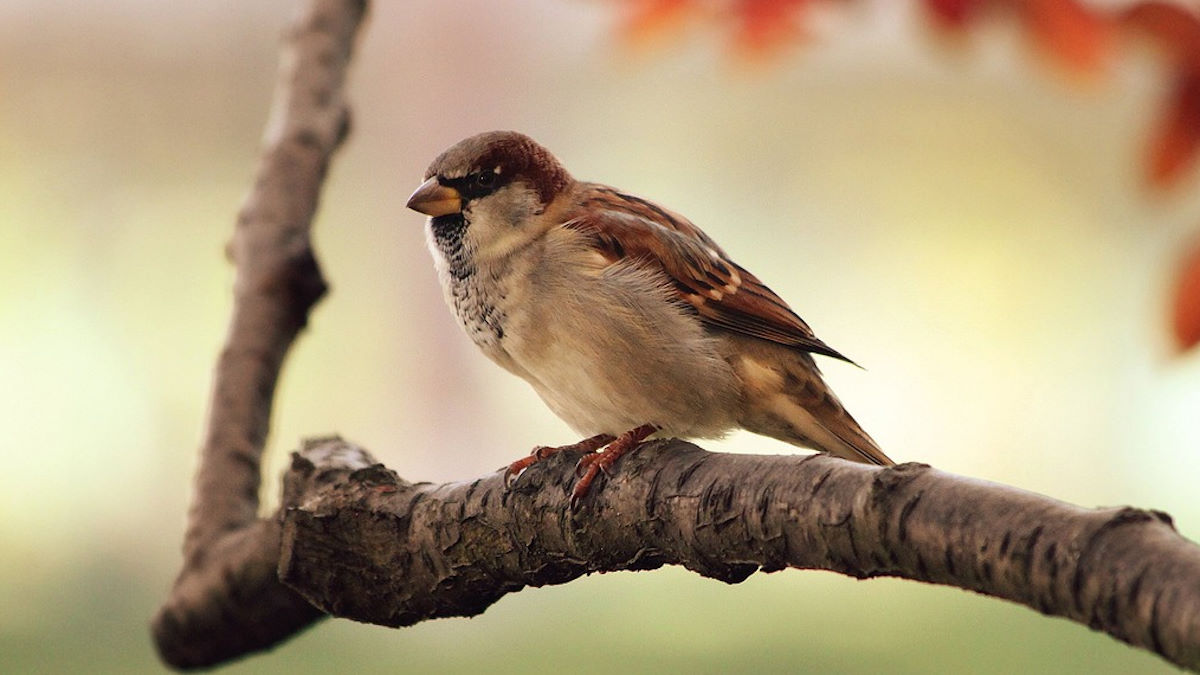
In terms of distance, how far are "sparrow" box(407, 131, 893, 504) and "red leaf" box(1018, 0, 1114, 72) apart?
1.23ft

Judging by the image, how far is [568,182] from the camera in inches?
60.1

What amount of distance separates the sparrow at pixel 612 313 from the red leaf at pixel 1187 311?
311 mm

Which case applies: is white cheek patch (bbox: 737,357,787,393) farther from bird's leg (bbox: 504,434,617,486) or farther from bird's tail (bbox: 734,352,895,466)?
bird's leg (bbox: 504,434,617,486)

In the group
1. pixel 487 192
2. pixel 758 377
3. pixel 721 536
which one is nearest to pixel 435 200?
pixel 487 192

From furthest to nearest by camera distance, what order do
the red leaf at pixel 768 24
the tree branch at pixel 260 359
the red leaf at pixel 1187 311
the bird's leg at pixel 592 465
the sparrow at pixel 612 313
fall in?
the red leaf at pixel 768 24 < the sparrow at pixel 612 313 < the tree branch at pixel 260 359 < the red leaf at pixel 1187 311 < the bird's leg at pixel 592 465

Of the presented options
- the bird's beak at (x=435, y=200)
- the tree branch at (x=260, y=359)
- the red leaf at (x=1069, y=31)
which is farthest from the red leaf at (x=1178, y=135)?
the tree branch at (x=260, y=359)

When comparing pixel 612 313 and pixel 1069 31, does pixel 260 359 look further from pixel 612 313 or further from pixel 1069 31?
pixel 1069 31

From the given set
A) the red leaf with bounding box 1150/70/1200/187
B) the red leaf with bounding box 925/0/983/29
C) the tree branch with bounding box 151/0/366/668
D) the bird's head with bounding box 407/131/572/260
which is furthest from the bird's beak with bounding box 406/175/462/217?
the red leaf with bounding box 1150/70/1200/187

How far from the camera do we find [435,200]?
1391mm

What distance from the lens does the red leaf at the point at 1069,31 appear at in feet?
4.24

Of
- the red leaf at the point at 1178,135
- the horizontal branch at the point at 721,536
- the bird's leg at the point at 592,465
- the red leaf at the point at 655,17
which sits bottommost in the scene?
the horizontal branch at the point at 721,536

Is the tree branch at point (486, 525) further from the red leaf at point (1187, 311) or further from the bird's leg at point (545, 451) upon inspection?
the red leaf at point (1187, 311)

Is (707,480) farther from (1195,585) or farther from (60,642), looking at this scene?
(60,642)

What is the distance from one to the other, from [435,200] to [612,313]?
22 cm
